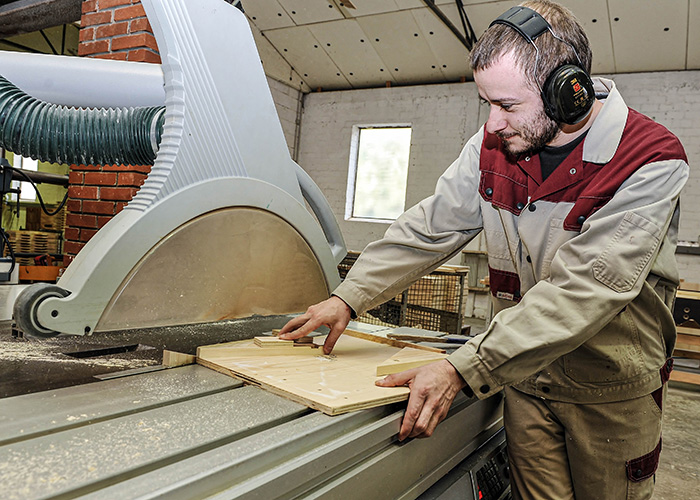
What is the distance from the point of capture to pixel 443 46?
6.22 m

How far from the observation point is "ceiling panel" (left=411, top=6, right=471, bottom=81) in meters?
5.78

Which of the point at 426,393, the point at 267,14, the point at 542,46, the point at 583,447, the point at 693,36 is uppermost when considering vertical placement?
the point at 267,14

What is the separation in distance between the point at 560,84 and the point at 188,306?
34.8 inches

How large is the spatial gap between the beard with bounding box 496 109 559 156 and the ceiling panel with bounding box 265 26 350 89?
5.97 metres

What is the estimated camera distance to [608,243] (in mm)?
989

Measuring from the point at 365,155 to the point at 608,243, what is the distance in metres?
6.77

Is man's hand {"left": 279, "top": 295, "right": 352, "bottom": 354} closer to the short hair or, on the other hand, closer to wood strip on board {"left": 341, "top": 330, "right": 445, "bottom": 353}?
wood strip on board {"left": 341, "top": 330, "right": 445, "bottom": 353}

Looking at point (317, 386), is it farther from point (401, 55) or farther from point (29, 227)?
point (29, 227)

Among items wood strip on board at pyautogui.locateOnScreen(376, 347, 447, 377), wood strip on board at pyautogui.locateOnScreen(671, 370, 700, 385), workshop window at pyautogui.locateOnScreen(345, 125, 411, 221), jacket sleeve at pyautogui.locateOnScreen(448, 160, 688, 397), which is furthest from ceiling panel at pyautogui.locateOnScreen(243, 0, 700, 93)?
wood strip on board at pyautogui.locateOnScreen(376, 347, 447, 377)

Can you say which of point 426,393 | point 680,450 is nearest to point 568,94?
point 426,393

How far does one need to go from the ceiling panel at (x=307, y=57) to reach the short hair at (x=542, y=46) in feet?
19.5

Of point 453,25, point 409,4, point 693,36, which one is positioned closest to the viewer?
point 693,36

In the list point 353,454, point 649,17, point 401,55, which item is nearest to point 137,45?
point 353,454

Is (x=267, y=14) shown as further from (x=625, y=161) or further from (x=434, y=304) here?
(x=625, y=161)
